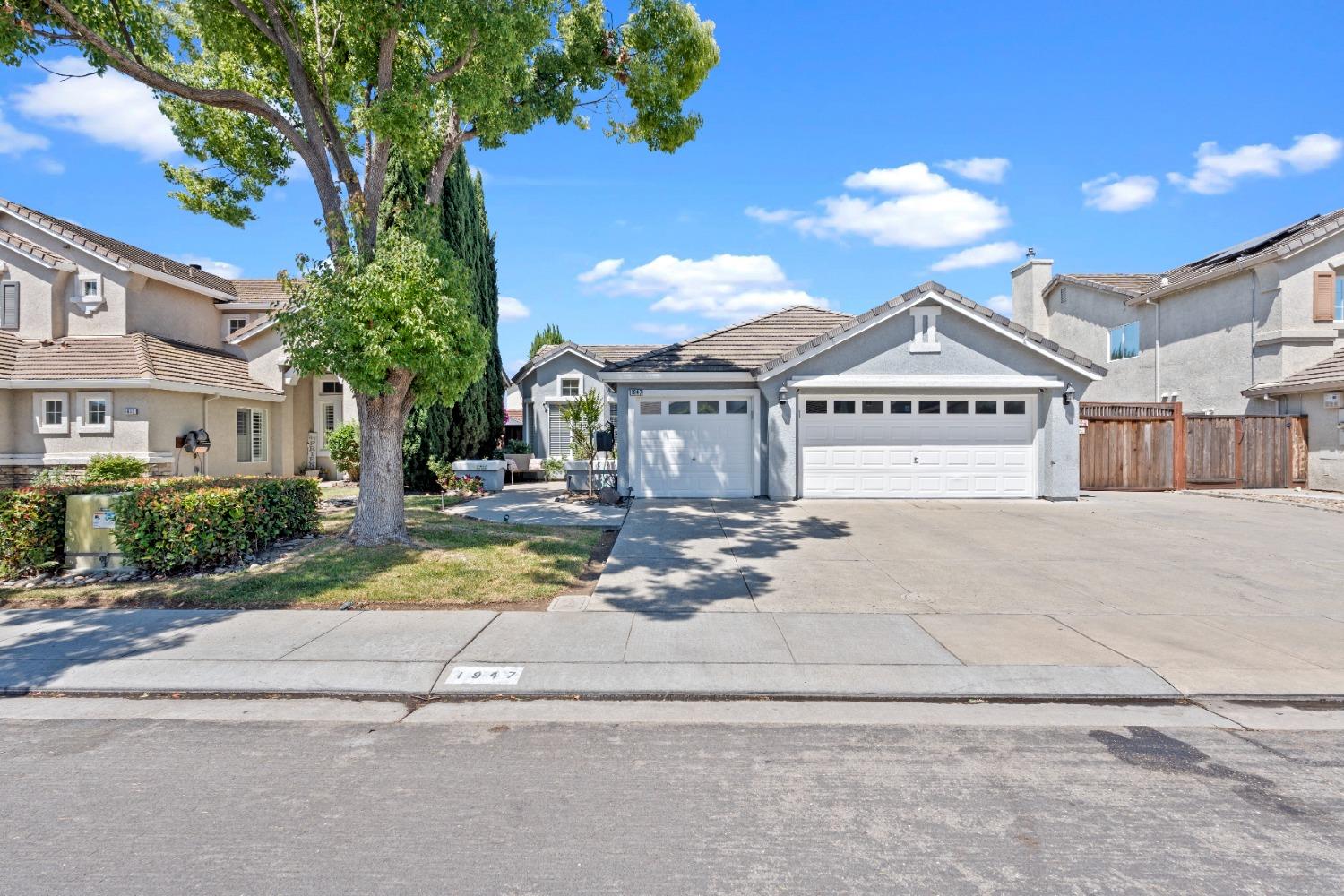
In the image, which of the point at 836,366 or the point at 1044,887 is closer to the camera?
the point at 1044,887

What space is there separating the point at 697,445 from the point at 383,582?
847cm

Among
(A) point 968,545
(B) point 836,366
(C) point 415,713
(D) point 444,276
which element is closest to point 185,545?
(D) point 444,276

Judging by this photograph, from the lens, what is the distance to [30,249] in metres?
16.7

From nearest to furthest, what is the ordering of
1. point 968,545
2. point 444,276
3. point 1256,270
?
point 444,276
point 968,545
point 1256,270

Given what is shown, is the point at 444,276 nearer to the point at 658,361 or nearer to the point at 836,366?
the point at 658,361

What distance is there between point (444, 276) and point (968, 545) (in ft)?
27.4

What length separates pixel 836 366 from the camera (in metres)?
14.5

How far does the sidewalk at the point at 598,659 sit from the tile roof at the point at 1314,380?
15582 mm

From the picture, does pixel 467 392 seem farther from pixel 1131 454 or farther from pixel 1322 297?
pixel 1322 297

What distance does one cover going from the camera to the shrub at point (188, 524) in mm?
7832

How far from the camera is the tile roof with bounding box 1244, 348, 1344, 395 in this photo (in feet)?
53.3

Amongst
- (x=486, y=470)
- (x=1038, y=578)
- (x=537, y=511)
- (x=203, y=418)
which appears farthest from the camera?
(x=203, y=418)

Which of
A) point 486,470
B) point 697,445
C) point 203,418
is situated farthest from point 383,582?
point 203,418

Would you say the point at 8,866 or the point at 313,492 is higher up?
the point at 313,492
